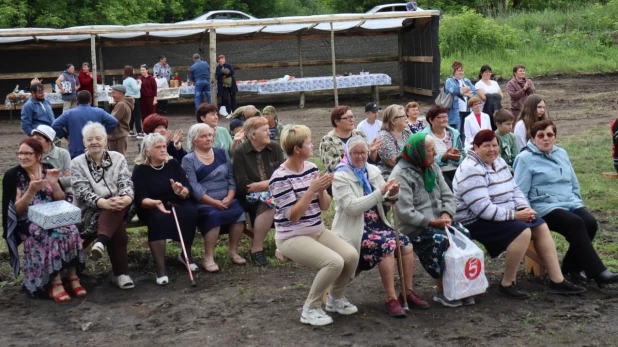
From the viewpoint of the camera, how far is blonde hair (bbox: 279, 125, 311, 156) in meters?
6.38

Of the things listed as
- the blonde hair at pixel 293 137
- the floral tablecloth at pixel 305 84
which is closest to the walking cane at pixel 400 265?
the blonde hair at pixel 293 137

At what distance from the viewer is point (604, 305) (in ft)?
22.1

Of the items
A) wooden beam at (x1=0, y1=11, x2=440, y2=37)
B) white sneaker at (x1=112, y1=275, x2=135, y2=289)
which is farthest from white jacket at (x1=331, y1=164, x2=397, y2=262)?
wooden beam at (x1=0, y1=11, x2=440, y2=37)

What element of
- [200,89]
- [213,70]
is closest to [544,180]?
[213,70]

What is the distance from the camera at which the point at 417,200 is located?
677cm

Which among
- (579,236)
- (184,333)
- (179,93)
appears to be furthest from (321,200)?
(179,93)

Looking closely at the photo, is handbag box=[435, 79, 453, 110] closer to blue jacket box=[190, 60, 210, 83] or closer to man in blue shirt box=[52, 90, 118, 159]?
man in blue shirt box=[52, 90, 118, 159]

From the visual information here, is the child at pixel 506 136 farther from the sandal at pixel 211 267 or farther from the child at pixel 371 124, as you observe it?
the sandal at pixel 211 267

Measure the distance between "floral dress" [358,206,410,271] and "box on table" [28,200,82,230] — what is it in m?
2.49

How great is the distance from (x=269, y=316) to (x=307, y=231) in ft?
2.56

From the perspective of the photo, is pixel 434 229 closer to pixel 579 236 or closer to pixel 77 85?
pixel 579 236

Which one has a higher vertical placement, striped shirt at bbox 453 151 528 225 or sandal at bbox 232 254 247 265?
striped shirt at bbox 453 151 528 225

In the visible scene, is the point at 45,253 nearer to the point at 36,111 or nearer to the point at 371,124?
the point at 371,124

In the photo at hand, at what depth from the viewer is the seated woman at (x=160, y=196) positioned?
25.2 feet
